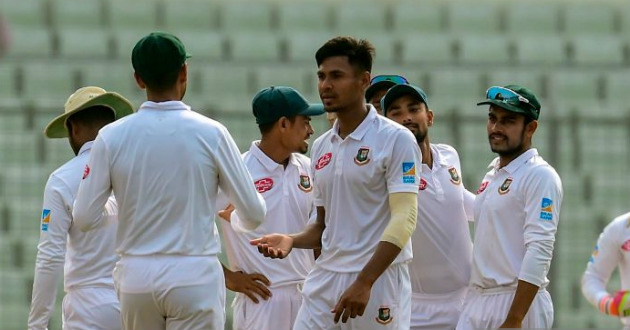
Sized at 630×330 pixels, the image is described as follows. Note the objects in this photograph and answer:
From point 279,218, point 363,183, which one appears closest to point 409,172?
point 363,183

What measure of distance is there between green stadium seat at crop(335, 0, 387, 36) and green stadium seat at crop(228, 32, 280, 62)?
2.78ft

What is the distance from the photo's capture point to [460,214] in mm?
6766

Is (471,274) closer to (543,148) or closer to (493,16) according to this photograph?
(543,148)

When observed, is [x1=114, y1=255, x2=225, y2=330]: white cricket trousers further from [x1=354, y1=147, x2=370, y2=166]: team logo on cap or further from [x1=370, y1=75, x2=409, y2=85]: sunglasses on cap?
[x1=370, y1=75, x2=409, y2=85]: sunglasses on cap

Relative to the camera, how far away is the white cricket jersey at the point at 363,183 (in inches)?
226

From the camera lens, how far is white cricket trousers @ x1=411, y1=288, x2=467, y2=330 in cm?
673

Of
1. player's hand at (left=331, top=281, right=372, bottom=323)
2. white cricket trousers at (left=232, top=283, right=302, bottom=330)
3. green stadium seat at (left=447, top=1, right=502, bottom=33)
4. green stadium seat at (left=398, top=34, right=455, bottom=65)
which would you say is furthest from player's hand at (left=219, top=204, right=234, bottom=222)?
green stadium seat at (left=447, top=1, right=502, bottom=33)

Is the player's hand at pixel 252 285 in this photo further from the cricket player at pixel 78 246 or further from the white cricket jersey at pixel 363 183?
the white cricket jersey at pixel 363 183

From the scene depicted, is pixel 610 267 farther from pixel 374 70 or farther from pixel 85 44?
pixel 85 44

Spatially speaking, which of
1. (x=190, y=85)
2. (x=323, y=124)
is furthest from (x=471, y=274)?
(x=190, y=85)

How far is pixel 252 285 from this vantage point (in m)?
6.80

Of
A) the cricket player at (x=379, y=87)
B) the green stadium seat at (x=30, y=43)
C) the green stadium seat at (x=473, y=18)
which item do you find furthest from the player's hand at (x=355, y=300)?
the green stadium seat at (x=473, y=18)

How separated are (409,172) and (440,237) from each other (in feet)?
3.43

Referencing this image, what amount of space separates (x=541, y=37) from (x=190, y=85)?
14.4 feet
